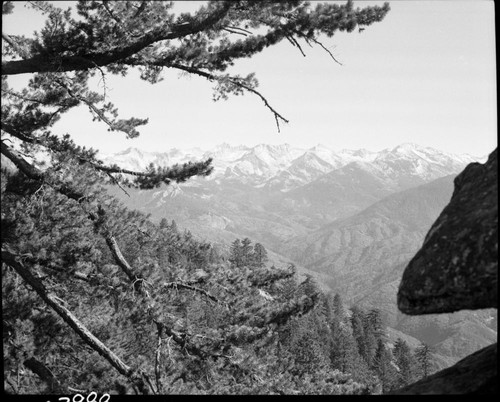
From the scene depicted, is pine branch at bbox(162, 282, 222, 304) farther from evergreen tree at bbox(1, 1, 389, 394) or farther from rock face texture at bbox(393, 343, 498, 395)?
rock face texture at bbox(393, 343, 498, 395)

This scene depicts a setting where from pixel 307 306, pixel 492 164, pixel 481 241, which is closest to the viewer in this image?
pixel 481 241

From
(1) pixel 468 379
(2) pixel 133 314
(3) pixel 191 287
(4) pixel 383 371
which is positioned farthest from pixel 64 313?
(4) pixel 383 371

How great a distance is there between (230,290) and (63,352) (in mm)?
4211

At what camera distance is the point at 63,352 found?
9352 millimetres

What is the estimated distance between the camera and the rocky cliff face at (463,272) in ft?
18.6

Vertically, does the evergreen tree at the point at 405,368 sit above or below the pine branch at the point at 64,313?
below

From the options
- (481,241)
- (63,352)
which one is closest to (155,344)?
(63,352)

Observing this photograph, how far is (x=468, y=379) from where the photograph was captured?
A: 6438mm

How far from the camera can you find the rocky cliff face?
568 centimetres

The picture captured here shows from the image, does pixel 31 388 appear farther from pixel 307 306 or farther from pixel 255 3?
pixel 255 3

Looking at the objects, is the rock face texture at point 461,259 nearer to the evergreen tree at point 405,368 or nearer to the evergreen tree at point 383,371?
the evergreen tree at point 383,371

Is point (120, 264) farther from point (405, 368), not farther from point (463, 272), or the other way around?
point (405, 368)

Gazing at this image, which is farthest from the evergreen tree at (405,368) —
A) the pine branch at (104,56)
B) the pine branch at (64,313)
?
the pine branch at (104,56)

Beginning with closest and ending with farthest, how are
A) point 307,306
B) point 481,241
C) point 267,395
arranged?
point 481,241
point 267,395
point 307,306
